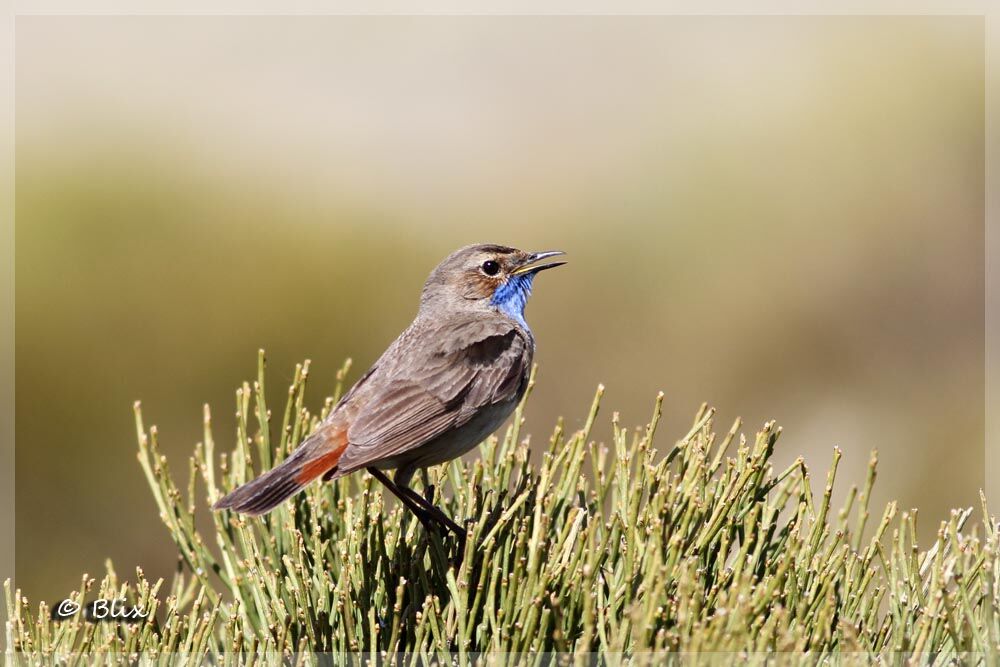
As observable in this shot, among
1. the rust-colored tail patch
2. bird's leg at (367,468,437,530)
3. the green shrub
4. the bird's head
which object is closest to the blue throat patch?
the bird's head

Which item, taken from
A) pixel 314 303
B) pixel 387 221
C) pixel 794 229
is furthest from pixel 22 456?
pixel 794 229

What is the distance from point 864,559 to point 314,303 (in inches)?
240

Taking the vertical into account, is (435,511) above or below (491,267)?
below

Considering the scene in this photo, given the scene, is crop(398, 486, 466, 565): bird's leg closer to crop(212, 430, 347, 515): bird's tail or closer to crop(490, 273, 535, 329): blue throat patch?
crop(212, 430, 347, 515): bird's tail

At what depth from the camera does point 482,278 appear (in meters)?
4.93

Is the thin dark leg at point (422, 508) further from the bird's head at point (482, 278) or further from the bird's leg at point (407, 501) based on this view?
the bird's head at point (482, 278)

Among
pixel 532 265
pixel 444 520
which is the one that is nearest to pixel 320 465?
pixel 444 520

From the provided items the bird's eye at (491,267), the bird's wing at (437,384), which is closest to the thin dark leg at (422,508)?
the bird's wing at (437,384)

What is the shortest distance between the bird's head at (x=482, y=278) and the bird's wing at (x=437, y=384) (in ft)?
1.05

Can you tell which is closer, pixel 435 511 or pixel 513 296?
pixel 435 511

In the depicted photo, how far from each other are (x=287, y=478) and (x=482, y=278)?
70.6 inches

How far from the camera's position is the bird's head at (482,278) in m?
4.92

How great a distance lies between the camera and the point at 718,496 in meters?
3.12

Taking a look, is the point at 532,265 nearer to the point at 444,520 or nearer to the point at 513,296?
the point at 513,296
